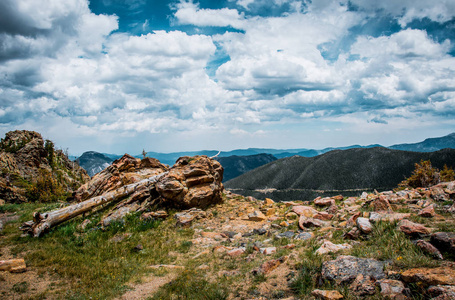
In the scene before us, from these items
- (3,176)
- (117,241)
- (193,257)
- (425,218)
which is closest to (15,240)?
(117,241)

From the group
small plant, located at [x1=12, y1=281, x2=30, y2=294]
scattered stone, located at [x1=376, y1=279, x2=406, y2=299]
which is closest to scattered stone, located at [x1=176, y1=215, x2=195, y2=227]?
small plant, located at [x1=12, y1=281, x2=30, y2=294]

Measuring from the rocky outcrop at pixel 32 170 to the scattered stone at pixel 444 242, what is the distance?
30082 mm

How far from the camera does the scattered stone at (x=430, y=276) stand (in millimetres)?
4328

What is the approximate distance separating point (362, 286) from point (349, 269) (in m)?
0.62

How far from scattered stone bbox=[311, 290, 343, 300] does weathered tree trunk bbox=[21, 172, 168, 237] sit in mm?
12908

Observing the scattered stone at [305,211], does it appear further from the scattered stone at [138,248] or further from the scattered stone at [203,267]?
the scattered stone at [138,248]

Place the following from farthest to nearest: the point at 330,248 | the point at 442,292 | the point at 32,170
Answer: the point at 32,170
the point at 330,248
the point at 442,292

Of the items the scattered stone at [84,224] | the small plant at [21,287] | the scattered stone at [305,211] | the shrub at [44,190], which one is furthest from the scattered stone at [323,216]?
the shrub at [44,190]

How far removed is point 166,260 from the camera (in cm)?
946

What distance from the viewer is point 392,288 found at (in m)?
4.62

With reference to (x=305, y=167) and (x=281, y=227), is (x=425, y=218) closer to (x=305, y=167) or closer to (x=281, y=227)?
(x=281, y=227)

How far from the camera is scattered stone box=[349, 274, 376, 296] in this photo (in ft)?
15.7

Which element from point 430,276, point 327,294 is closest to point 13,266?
point 327,294

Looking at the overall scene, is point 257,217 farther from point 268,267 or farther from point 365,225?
point 268,267
